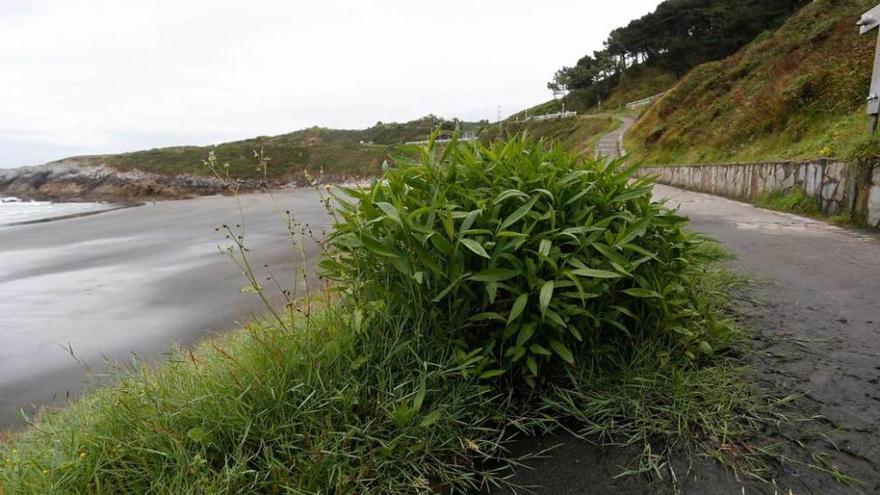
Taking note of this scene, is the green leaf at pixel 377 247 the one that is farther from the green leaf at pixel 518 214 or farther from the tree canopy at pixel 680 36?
the tree canopy at pixel 680 36

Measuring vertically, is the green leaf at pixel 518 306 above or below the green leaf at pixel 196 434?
above

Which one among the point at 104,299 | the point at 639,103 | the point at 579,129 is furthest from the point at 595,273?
the point at 639,103

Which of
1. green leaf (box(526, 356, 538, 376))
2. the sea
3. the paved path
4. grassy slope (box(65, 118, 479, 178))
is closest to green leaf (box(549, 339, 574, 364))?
green leaf (box(526, 356, 538, 376))

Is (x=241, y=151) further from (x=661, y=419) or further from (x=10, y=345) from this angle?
(x=661, y=419)

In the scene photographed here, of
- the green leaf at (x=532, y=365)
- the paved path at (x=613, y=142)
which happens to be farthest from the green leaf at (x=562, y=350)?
the paved path at (x=613, y=142)

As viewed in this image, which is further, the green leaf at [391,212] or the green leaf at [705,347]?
the green leaf at [705,347]

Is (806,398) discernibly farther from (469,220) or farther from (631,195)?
(469,220)

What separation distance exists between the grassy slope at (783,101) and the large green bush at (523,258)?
10.8 ft

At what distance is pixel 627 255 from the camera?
7.67ft

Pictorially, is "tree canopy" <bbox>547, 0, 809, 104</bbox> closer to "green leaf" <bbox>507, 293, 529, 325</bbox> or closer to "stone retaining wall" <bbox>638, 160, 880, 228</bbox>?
"stone retaining wall" <bbox>638, 160, 880, 228</bbox>

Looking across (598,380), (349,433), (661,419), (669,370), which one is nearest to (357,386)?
(349,433)

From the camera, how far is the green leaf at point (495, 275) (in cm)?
205

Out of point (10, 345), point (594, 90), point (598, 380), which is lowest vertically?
point (10, 345)

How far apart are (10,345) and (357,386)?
23.4 feet
